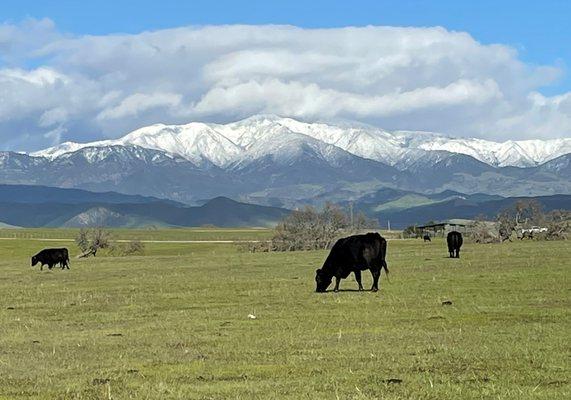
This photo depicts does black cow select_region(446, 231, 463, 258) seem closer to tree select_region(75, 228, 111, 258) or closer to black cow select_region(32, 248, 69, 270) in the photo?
black cow select_region(32, 248, 69, 270)

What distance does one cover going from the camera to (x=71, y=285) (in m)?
43.3

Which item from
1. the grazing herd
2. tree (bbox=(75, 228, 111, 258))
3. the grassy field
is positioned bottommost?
the grassy field

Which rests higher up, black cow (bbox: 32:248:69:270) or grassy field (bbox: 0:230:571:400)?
black cow (bbox: 32:248:69:270)

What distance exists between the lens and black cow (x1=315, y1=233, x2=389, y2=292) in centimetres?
3256

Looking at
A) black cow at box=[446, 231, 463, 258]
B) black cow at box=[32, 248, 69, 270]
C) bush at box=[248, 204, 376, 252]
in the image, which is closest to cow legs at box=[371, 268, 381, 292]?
black cow at box=[446, 231, 463, 258]

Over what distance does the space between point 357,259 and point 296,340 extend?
42.3 feet

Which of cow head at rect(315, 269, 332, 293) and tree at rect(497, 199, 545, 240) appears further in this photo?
tree at rect(497, 199, 545, 240)

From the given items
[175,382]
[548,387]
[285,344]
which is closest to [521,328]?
[285,344]

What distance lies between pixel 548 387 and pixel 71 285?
33088 millimetres

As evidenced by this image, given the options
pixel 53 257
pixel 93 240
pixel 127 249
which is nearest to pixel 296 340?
pixel 53 257

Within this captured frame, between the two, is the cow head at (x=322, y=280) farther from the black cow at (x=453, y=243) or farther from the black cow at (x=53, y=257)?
the black cow at (x=53, y=257)

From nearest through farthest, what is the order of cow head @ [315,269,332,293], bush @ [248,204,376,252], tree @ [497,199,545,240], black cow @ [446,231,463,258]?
cow head @ [315,269,332,293]
black cow @ [446,231,463,258]
tree @ [497,199,545,240]
bush @ [248,204,376,252]

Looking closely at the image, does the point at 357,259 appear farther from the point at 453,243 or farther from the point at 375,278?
the point at 453,243

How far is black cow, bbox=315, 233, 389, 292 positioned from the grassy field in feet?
2.88
